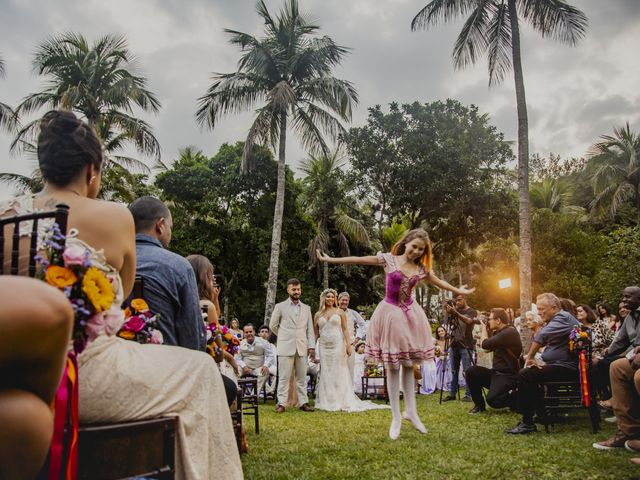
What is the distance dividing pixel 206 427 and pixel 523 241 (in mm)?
15299

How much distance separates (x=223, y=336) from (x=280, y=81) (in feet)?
60.6

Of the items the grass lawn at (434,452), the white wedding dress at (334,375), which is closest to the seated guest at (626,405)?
the grass lawn at (434,452)

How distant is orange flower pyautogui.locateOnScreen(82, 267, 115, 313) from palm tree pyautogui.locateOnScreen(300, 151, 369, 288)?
29.4m

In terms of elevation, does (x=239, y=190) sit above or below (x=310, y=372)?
above

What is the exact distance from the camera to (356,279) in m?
35.2

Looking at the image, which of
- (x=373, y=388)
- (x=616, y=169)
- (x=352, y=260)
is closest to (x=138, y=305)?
(x=352, y=260)

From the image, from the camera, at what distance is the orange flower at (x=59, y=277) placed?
187cm

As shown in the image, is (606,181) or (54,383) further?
(606,181)

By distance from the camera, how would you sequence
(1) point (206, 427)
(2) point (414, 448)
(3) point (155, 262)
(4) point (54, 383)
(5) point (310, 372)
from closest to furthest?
(4) point (54, 383), (1) point (206, 427), (3) point (155, 262), (2) point (414, 448), (5) point (310, 372)

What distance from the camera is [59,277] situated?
1.89 metres

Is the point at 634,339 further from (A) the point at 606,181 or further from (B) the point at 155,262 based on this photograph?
(A) the point at 606,181

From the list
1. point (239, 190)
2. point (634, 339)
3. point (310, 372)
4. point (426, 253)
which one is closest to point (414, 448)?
point (426, 253)

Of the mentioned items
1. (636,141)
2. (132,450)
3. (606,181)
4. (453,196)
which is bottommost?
(132,450)

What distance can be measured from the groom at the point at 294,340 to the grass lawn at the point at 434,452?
8.16 feet
